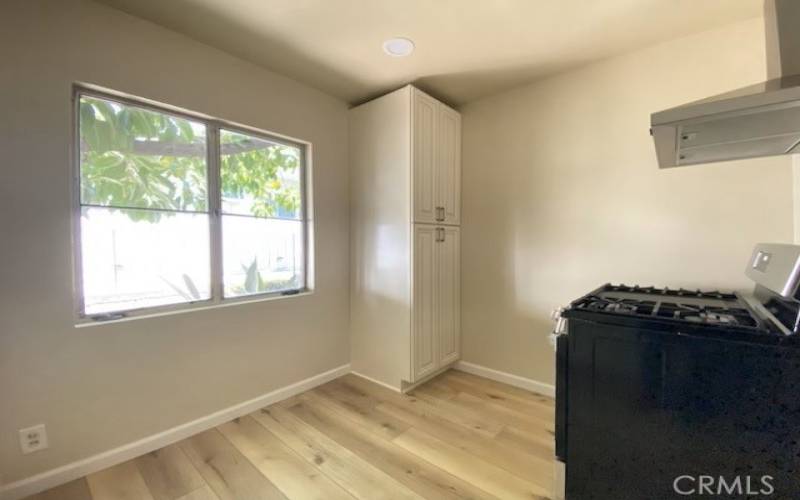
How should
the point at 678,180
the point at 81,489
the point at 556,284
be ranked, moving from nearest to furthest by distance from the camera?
the point at 81,489, the point at 678,180, the point at 556,284

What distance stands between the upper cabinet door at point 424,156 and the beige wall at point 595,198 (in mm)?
421

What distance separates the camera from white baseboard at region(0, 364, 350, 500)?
1.47 m

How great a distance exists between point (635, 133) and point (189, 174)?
2811 mm

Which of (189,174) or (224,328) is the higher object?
(189,174)

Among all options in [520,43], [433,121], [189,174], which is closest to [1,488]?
[189,174]

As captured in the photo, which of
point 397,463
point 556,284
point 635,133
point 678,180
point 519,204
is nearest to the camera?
point 397,463

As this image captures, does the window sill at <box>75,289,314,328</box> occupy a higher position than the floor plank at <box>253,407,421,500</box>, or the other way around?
the window sill at <box>75,289,314,328</box>

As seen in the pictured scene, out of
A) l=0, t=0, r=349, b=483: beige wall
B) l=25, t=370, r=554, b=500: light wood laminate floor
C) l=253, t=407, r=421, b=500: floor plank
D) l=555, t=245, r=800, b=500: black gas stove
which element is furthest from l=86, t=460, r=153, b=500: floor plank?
l=555, t=245, r=800, b=500: black gas stove

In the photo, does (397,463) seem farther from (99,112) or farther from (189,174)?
(99,112)

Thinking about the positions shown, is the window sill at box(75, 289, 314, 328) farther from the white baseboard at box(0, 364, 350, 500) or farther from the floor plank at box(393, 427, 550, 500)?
the floor plank at box(393, 427, 550, 500)

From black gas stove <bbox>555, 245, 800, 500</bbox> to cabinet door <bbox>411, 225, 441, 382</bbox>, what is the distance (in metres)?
1.31

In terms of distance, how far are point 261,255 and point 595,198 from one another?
240 centimetres

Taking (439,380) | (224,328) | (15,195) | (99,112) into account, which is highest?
(99,112)

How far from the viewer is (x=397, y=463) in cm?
171
